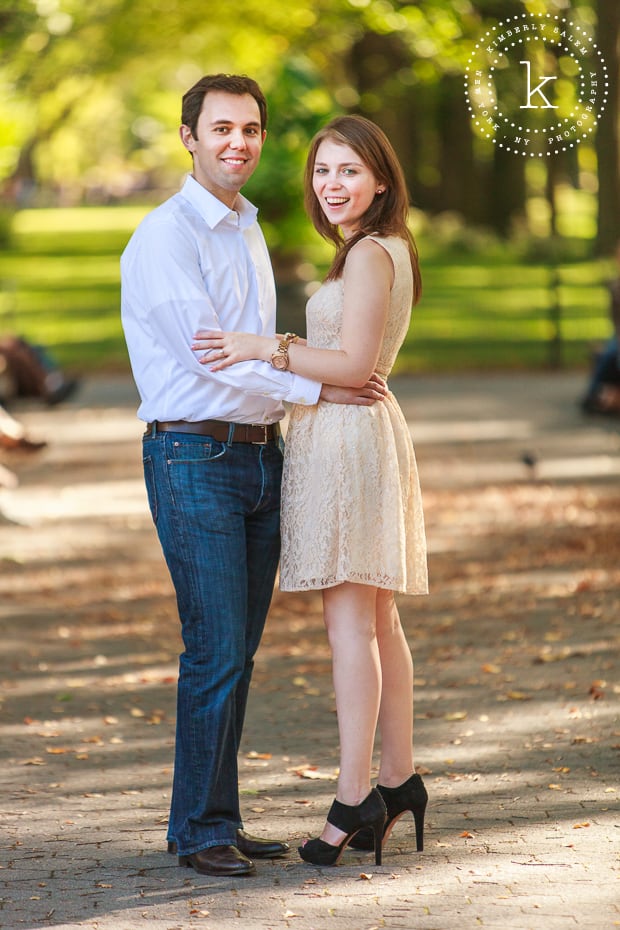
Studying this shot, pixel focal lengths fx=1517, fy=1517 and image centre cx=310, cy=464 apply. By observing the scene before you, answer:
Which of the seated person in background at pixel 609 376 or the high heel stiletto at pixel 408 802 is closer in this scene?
the high heel stiletto at pixel 408 802

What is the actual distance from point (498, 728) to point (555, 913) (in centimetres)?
210

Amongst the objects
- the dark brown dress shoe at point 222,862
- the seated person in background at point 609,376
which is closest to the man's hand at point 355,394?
the dark brown dress shoe at point 222,862

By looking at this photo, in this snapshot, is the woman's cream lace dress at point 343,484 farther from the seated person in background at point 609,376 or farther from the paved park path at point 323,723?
the seated person in background at point 609,376

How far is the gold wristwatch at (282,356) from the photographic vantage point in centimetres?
429

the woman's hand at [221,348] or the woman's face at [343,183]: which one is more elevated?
the woman's face at [343,183]

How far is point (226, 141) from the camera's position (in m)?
4.30

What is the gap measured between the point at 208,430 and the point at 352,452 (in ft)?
1.37

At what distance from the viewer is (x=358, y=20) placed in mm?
16125

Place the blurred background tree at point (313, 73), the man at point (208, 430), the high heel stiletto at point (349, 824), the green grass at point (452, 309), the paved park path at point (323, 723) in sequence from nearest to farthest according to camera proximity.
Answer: the paved park path at point (323, 723), the man at point (208, 430), the high heel stiletto at point (349, 824), the blurred background tree at point (313, 73), the green grass at point (452, 309)

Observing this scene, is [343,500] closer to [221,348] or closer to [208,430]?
[208,430]

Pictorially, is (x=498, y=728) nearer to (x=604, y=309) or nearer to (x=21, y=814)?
(x=21, y=814)

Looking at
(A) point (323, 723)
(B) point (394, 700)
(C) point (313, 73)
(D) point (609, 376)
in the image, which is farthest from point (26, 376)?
(B) point (394, 700)

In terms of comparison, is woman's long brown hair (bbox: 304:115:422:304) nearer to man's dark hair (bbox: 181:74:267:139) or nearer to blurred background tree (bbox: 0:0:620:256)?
man's dark hair (bbox: 181:74:267:139)

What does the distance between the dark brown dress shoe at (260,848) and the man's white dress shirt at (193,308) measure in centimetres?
126
